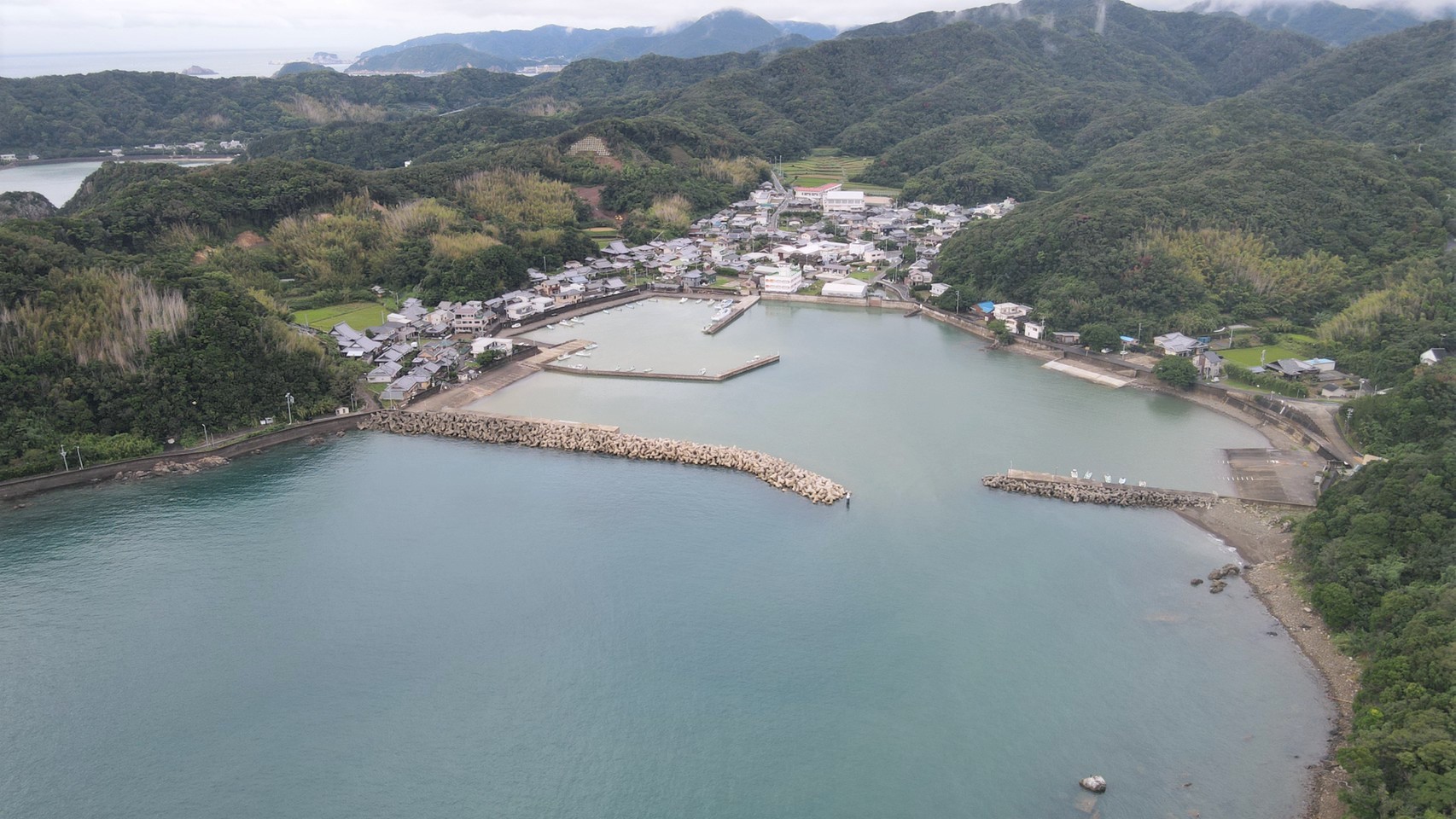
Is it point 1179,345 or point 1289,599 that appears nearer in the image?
point 1289,599

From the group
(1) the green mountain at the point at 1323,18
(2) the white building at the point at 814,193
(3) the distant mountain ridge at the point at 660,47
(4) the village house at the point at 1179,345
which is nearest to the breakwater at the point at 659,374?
(4) the village house at the point at 1179,345

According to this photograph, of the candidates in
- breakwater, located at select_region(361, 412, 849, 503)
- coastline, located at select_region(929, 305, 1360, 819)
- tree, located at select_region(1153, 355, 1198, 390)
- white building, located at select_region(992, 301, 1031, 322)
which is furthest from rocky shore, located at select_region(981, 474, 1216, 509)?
white building, located at select_region(992, 301, 1031, 322)

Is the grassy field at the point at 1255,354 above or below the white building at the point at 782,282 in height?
below

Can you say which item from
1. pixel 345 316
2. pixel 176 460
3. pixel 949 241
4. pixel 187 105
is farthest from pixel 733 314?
pixel 187 105

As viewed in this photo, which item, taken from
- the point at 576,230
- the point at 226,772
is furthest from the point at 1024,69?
A: the point at 226,772

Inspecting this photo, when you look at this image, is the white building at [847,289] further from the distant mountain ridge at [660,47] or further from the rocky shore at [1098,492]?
the distant mountain ridge at [660,47]

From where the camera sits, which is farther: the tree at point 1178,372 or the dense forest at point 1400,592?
the tree at point 1178,372

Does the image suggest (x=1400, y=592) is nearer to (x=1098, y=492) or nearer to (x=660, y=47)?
(x=1098, y=492)
